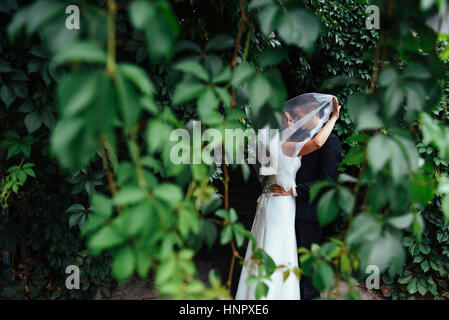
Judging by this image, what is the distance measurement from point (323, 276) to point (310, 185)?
1572mm

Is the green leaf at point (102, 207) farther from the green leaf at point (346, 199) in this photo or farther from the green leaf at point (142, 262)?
the green leaf at point (346, 199)

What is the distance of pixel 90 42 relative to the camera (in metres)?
0.57

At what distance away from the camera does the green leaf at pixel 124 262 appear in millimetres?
656

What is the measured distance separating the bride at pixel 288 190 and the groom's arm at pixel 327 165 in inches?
2.9

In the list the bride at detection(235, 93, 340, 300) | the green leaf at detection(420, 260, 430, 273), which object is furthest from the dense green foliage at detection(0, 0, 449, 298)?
the green leaf at detection(420, 260, 430, 273)

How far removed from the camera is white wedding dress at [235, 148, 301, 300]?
88.9 inches

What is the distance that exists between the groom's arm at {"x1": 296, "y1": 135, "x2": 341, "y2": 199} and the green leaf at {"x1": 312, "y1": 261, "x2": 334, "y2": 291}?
1542mm

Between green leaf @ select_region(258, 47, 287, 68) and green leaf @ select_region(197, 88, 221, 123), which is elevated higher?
green leaf @ select_region(258, 47, 287, 68)

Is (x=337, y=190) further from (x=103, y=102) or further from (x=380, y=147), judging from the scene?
(x=103, y=102)

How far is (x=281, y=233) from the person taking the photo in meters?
2.33

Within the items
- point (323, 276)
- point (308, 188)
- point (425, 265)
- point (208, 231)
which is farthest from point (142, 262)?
point (425, 265)

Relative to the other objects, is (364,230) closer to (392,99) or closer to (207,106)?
(392,99)

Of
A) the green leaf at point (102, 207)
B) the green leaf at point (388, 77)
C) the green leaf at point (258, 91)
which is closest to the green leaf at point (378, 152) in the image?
the green leaf at point (388, 77)

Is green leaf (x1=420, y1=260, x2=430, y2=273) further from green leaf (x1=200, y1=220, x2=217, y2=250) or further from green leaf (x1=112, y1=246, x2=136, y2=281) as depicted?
green leaf (x1=112, y1=246, x2=136, y2=281)
